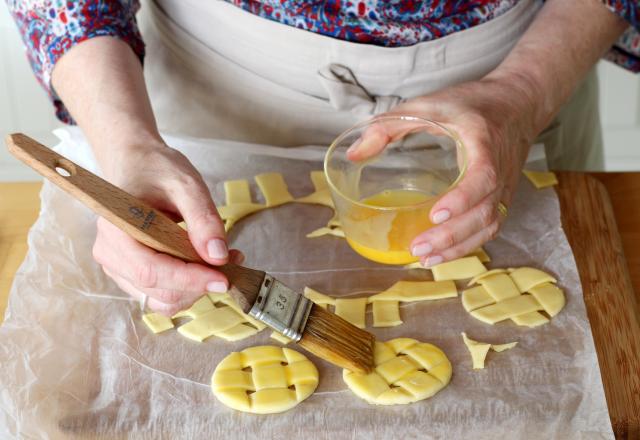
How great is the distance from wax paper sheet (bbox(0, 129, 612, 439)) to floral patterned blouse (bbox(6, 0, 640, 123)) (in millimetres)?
210

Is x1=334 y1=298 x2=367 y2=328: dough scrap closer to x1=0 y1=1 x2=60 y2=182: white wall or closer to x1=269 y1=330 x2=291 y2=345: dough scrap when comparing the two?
x1=269 y1=330 x2=291 y2=345: dough scrap

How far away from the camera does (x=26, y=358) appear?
3.21 ft

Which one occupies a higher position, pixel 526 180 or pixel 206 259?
pixel 206 259

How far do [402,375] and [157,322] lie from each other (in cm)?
30

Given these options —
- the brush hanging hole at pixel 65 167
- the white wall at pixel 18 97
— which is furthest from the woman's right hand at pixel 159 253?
the white wall at pixel 18 97

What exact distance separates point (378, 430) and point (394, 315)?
0.54 ft

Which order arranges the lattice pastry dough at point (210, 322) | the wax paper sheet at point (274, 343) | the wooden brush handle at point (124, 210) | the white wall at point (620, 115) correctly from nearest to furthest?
the wooden brush handle at point (124, 210)
the wax paper sheet at point (274, 343)
the lattice pastry dough at point (210, 322)
the white wall at point (620, 115)

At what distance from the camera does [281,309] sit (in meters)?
0.90

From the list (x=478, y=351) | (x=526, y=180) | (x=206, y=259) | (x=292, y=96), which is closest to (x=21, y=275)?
(x=206, y=259)

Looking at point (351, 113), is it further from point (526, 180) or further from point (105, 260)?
point (105, 260)

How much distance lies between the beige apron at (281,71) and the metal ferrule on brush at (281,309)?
1.23ft

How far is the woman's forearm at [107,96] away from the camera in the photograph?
1.01 m

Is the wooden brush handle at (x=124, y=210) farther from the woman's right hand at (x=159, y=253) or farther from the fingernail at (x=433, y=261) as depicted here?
the fingernail at (x=433, y=261)

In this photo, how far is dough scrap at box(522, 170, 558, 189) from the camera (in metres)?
1.21
